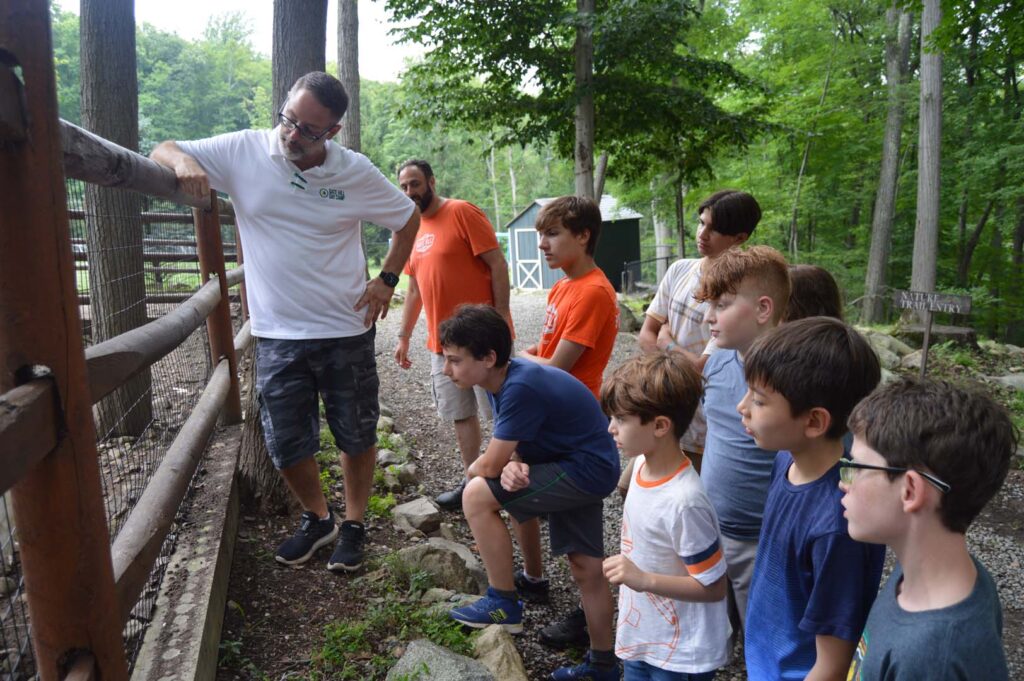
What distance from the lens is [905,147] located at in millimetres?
20094

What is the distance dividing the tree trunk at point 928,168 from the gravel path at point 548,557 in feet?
25.4

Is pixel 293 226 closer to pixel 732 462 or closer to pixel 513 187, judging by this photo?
pixel 732 462

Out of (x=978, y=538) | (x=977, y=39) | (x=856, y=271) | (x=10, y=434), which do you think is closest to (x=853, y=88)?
(x=977, y=39)

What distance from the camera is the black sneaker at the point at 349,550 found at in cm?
297

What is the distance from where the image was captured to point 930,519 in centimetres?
120

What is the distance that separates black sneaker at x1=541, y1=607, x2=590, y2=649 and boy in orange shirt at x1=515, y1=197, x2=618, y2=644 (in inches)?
13.0

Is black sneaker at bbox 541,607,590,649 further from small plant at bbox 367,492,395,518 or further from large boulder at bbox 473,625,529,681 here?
small plant at bbox 367,492,395,518

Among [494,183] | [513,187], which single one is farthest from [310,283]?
[494,183]

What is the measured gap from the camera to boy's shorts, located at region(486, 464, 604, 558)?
2.52m

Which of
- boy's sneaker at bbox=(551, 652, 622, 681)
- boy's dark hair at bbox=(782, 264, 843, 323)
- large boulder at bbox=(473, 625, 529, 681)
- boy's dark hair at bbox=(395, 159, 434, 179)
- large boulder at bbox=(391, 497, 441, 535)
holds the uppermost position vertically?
boy's dark hair at bbox=(395, 159, 434, 179)

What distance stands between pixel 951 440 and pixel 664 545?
→ 92 cm

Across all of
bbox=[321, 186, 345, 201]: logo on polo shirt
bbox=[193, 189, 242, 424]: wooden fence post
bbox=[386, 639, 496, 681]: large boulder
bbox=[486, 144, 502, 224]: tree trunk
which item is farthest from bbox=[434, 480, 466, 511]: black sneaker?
bbox=[486, 144, 502, 224]: tree trunk

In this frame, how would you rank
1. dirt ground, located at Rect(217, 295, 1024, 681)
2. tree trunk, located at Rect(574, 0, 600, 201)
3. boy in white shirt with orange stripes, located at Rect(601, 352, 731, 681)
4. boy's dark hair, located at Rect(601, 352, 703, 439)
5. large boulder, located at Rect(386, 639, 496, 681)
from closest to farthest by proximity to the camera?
boy in white shirt with orange stripes, located at Rect(601, 352, 731, 681) → boy's dark hair, located at Rect(601, 352, 703, 439) → large boulder, located at Rect(386, 639, 496, 681) → dirt ground, located at Rect(217, 295, 1024, 681) → tree trunk, located at Rect(574, 0, 600, 201)

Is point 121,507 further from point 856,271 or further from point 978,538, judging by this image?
point 856,271
